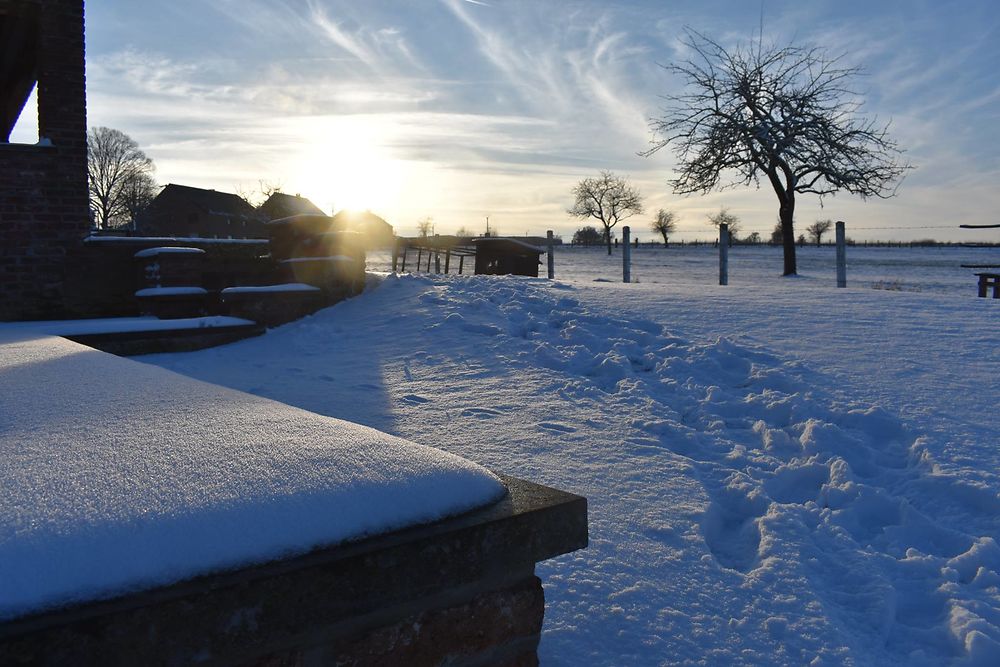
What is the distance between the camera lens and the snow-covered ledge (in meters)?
1.00

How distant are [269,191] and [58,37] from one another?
39.0 m

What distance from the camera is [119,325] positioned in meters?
5.84

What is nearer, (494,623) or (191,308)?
(494,623)

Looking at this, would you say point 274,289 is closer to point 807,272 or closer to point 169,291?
point 169,291

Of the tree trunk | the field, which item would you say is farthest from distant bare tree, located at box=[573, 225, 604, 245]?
the tree trunk

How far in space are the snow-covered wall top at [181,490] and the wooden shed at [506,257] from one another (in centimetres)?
1383

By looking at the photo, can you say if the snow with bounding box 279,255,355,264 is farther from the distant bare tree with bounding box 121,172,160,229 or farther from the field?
the distant bare tree with bounding box 121,172,160,229

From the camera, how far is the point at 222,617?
1.07 m

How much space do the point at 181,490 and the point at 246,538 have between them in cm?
18

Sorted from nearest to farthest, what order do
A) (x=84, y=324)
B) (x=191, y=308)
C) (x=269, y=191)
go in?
1. (x=84, y=324)
2. (x=191, y=308)
3. (x=269, y=191)

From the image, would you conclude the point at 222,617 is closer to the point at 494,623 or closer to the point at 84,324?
the point at 494,623

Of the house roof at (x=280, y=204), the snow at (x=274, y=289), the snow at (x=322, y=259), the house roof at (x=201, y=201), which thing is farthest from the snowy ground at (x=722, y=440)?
the house roof at (x=201, y=201)

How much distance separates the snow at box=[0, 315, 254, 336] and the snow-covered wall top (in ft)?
13.3

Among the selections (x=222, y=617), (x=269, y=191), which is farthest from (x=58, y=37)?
(x=269, y=191)
